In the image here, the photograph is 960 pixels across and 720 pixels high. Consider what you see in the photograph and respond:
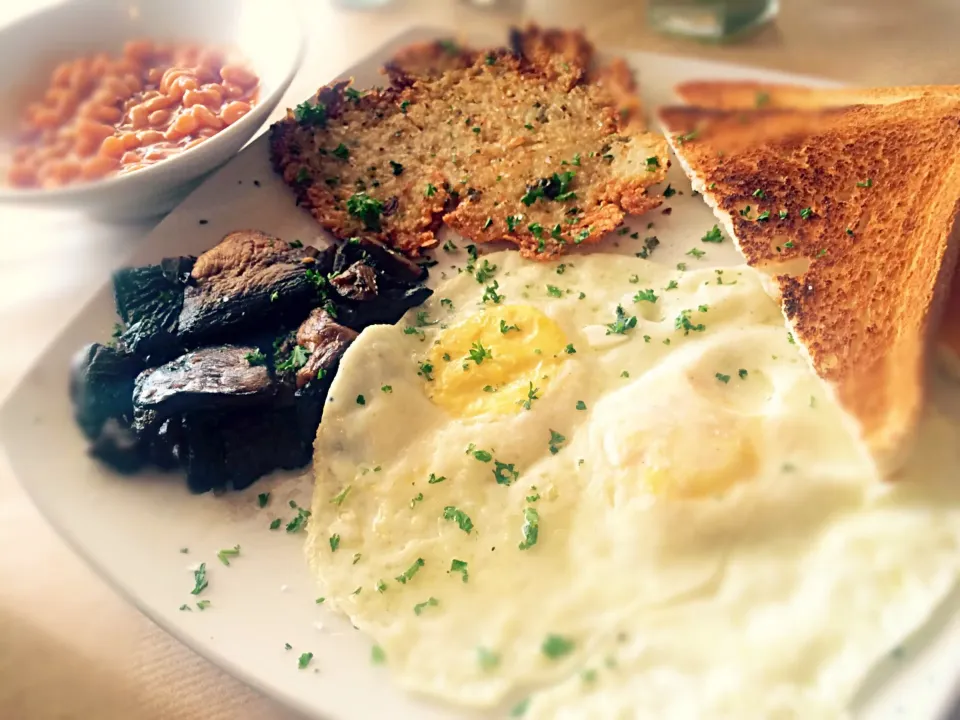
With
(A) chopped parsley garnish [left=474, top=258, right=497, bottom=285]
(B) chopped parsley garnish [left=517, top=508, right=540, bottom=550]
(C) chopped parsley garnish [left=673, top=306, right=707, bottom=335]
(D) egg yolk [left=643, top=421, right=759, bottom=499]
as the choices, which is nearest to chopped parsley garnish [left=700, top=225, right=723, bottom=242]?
(C) chopped parsley garnish [left=673, top=306, right=707, bottom=335]

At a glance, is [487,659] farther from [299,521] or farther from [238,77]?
[238,77]

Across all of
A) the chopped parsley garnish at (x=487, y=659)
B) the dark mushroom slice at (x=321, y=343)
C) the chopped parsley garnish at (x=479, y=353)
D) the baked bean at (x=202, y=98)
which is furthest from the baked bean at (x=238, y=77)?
the chopped parsley garnish at (x=487, y=659)

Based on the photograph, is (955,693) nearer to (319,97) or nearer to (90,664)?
(90,664)

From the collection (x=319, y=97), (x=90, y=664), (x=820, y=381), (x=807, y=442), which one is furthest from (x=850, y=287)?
(x=90, y=664)

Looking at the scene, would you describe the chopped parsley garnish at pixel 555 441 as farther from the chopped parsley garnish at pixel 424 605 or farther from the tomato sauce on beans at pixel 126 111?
the tomato sauce on beans at pixel 126 111

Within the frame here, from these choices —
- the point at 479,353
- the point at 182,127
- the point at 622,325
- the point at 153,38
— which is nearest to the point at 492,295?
the point at 479,353

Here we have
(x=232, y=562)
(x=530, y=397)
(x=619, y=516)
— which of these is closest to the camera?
(x=619, y=516)
